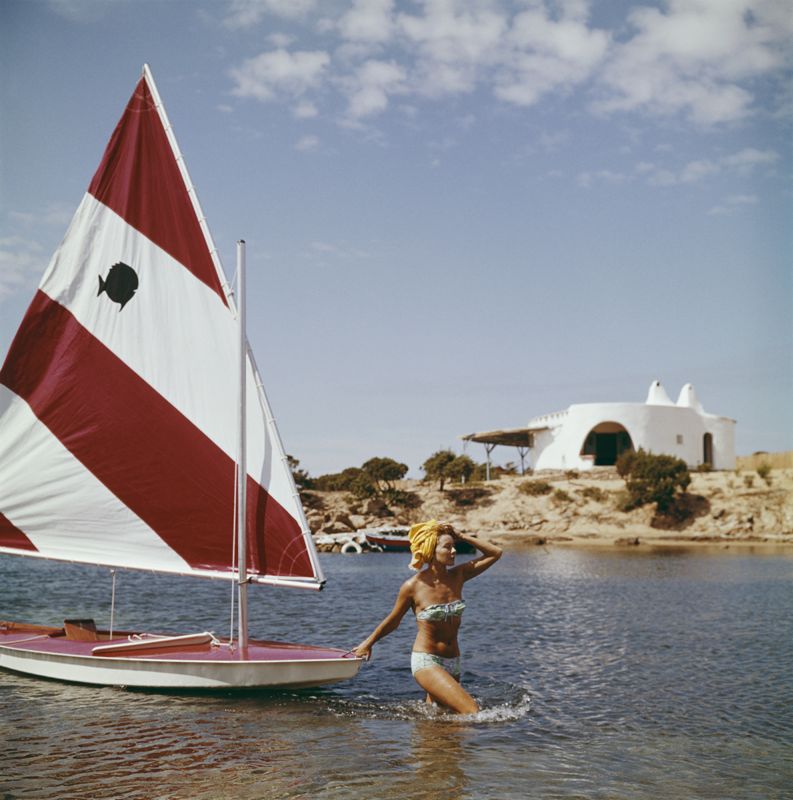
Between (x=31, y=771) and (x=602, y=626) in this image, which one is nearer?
(x=31, y=771)

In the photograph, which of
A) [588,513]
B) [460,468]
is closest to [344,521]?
[460,468]

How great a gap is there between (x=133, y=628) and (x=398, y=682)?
8.88 meters

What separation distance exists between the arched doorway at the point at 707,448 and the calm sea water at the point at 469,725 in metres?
57.1

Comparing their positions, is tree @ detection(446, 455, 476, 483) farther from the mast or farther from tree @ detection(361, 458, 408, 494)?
the mast

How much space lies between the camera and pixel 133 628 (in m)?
20.3

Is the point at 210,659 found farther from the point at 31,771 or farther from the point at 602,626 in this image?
the point at 602,626

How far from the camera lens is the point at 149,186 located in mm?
12945

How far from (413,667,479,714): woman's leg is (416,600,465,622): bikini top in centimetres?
67

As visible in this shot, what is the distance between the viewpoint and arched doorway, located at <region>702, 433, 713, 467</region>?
251 feet

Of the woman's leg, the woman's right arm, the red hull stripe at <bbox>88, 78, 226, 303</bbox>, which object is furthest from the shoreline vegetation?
the woman's right arm

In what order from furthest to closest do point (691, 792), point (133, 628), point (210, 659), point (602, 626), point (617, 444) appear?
point (617, 444)
point (602, 626)
point (133, 628)
point (210, 659)
point (691, 792)

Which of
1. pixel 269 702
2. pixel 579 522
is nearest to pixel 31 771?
pixel 269 702

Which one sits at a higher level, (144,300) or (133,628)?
(144,300)

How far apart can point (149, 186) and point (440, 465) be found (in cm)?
5745
